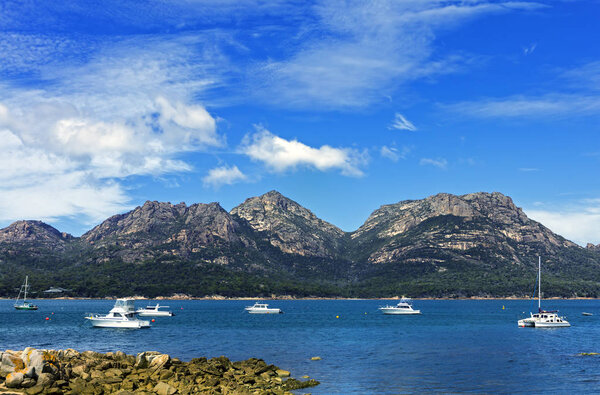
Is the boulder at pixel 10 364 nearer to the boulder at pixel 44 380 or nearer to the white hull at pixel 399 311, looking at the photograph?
the boulder at pixel 44 380

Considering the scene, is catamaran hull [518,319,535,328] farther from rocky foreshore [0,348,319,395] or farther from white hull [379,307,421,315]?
rocky foreshore [0,348,319,395]

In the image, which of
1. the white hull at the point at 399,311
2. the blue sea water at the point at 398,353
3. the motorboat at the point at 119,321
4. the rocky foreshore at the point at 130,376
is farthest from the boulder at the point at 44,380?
the white hull at the point at 399,311

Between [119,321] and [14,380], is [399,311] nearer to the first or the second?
[119,321]

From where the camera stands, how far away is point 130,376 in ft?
141

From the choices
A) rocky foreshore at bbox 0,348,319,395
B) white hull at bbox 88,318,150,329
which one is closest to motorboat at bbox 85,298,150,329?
white hull at bbox 88,318,150,329

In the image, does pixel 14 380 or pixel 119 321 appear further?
pixel 119 321

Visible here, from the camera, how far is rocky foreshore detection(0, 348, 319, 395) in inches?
1502

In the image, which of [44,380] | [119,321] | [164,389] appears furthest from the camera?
[119,321]

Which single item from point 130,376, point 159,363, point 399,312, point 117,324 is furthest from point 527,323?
point 130,376

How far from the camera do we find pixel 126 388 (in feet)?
131

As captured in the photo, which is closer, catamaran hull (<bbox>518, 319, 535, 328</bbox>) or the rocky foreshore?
the rocky foreshore

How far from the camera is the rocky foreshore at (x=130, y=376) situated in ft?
125

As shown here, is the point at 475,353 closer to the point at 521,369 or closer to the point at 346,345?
the point at 521,369

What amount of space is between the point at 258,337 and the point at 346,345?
21.9 metres
